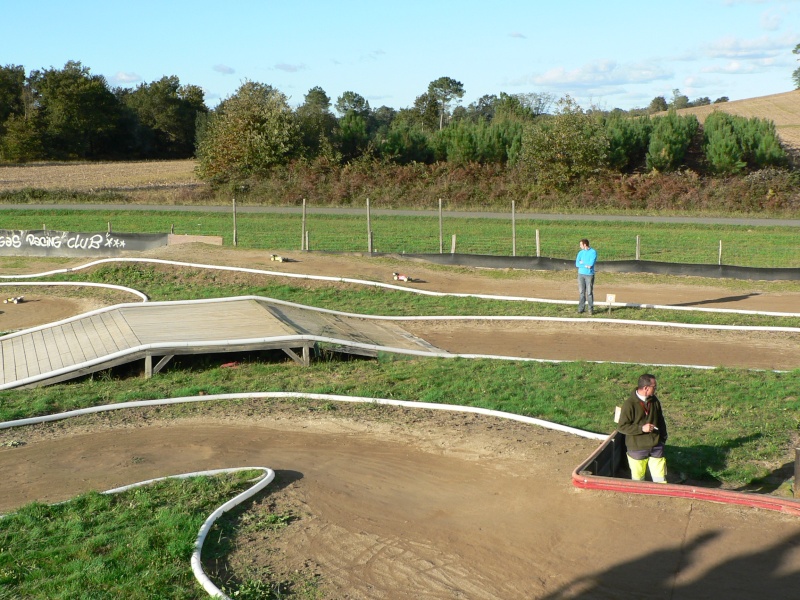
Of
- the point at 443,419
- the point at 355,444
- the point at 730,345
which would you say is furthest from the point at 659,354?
the point at 355,444

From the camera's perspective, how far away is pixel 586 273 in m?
20.3

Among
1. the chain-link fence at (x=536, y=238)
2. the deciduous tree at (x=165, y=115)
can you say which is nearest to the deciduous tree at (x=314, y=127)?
the chain-link fence at (x=536, y=238)

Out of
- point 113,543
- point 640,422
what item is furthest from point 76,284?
point 640,422

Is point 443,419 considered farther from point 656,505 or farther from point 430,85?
point 430,85

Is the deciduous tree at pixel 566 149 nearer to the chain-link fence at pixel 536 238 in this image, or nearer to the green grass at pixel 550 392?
the chain-link fence at pixel 536 238

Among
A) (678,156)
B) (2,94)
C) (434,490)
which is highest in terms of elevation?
(2,94)

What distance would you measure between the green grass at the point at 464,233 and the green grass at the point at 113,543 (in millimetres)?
21565

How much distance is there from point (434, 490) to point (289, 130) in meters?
51.2

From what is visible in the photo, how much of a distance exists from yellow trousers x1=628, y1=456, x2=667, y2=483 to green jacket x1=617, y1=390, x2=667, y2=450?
0.20m

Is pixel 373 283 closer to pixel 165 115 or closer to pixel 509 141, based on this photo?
pixel 509 141

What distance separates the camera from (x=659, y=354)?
17.0 m

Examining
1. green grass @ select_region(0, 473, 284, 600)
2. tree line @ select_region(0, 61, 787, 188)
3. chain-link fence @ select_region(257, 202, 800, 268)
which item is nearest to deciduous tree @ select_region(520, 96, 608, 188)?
tree line @ select_region(0, 61, 787, 188)

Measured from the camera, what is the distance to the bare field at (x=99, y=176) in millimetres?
62219

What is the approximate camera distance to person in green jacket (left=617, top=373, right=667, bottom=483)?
971cm
